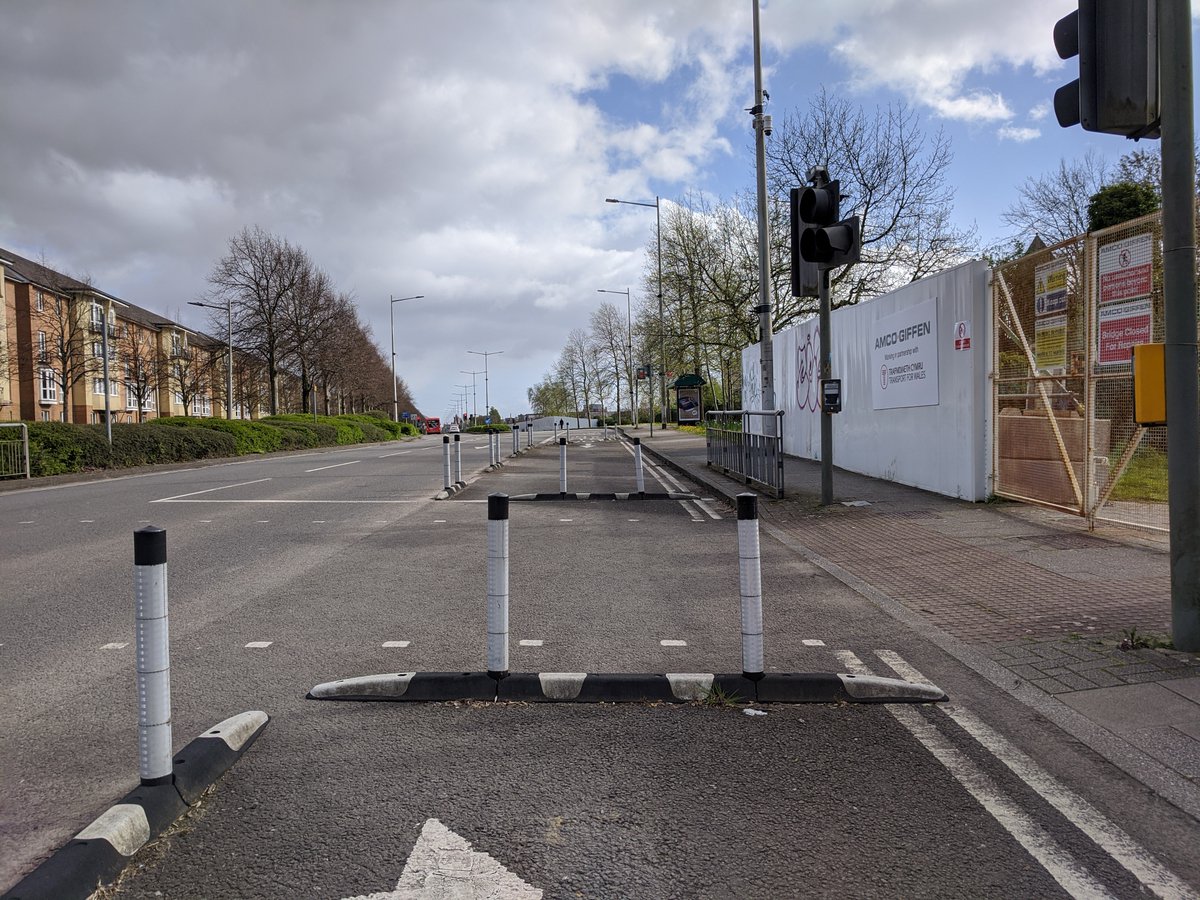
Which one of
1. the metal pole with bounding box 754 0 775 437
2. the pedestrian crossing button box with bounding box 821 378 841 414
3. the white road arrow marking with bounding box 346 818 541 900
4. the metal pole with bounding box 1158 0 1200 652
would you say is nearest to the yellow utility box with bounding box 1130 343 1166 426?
the metal pole with bounding box 1158 0 1200 652

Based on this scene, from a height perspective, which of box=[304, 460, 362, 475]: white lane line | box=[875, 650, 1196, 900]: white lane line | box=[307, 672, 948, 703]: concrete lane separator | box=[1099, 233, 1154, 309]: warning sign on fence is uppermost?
box=[1099, 233, 1154, 309]: warning sign on fence

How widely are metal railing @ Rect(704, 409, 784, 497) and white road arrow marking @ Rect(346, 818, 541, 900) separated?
32.5 ft

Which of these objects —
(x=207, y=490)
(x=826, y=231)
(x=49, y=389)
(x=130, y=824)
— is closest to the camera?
(x=130, y=824)

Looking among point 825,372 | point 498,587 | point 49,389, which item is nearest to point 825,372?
point 825,372

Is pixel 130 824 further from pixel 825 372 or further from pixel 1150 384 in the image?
pixel 825 372

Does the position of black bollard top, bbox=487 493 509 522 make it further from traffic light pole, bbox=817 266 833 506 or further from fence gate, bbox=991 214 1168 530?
traffic light pole, bbox=817 266 833 506

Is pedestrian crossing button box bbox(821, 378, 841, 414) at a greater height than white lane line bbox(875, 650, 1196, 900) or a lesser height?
greater

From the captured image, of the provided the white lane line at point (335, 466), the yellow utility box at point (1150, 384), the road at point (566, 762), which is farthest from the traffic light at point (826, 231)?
the white lane line at point (335, 466)

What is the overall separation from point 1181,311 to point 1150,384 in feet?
1.36

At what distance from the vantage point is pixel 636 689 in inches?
170

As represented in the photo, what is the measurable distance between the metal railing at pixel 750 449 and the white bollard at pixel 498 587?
8.30 metres

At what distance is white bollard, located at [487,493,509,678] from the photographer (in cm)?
434

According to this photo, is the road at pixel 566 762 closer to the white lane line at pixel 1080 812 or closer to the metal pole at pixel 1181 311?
the white lane line at pixel 1080 812

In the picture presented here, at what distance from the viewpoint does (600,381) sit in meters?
83.2
